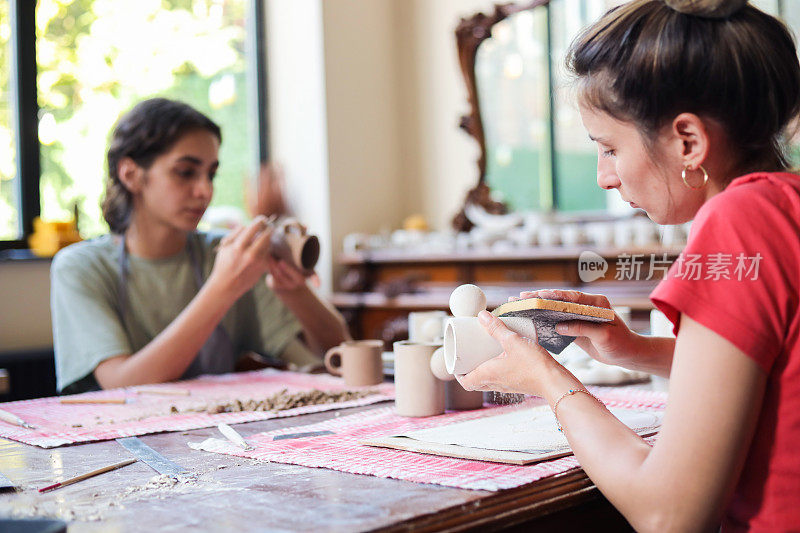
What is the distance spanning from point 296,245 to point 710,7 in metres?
1.36

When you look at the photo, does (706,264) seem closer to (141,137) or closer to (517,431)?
(517,431)

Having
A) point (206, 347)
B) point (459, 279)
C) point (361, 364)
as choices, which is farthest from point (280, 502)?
point (459, 279)

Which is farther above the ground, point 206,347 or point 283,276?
point 283,276

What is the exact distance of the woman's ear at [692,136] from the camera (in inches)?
Answer: 38.4

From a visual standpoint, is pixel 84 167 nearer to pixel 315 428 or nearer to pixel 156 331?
pixel 156 331

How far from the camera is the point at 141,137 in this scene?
7.87 feet

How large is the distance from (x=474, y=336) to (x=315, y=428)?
0.38m

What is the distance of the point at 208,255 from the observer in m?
2.54

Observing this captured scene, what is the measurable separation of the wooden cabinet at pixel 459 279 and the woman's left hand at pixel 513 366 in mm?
2065

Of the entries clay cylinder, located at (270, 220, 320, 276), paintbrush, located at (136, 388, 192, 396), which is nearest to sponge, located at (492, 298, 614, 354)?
paintbrush, located at (136, 388, 192, 396)

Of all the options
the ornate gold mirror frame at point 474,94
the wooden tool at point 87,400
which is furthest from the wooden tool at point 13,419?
the ornate gold mirror frame at point 474,94

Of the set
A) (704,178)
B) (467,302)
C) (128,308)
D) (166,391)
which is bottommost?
(166,391)

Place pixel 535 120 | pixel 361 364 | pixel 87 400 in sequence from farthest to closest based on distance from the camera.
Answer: pixel 535 120, pixel 361 364, pixel 87 400

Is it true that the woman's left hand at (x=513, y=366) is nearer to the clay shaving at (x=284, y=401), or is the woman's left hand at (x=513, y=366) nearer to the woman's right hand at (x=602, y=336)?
the woman's right hand at (x=602, y=336)
